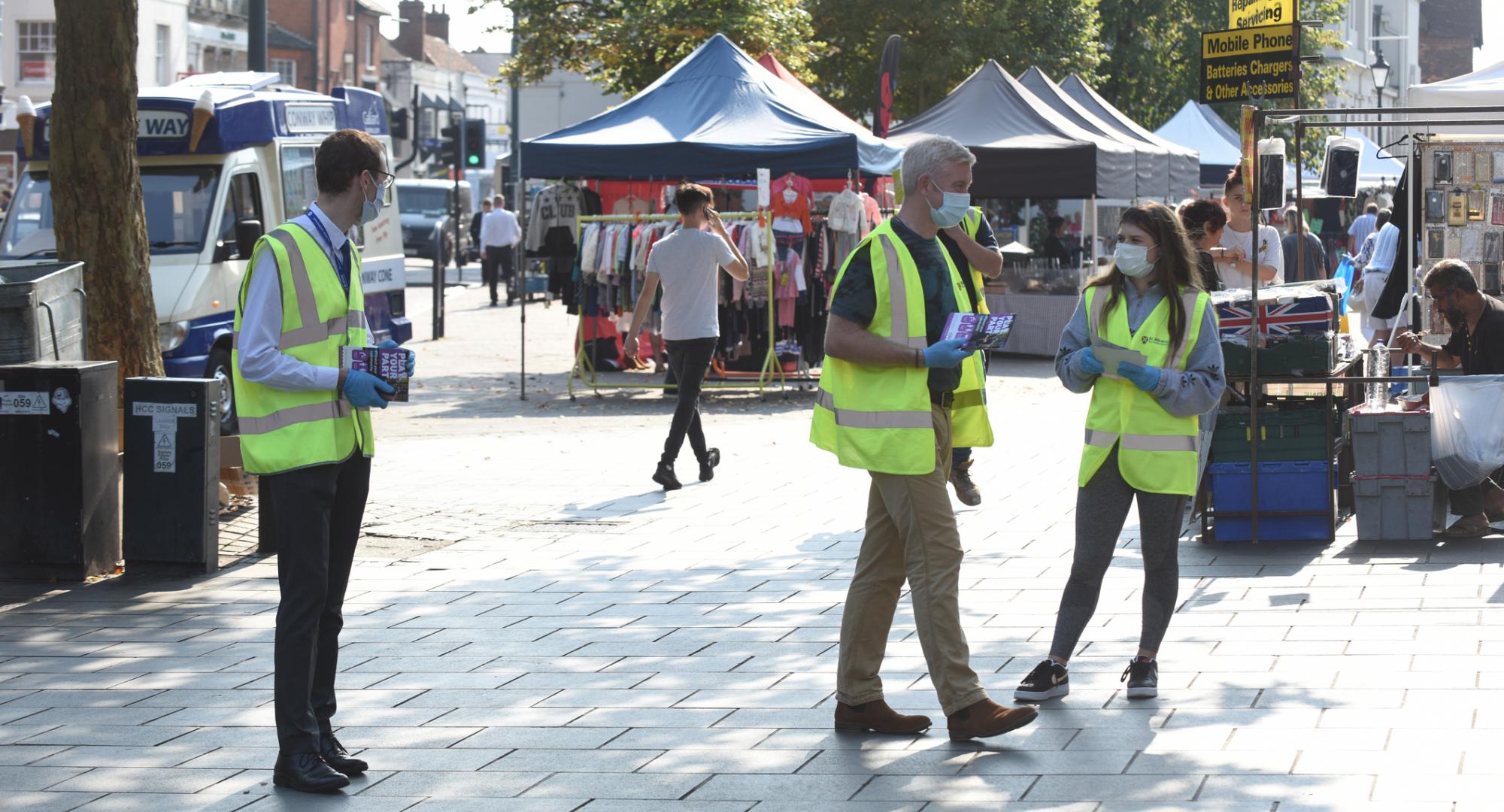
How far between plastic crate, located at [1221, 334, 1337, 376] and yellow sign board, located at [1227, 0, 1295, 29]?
2.43 m

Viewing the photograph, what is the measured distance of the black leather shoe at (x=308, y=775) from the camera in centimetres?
493

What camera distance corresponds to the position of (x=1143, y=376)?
571 centimetres

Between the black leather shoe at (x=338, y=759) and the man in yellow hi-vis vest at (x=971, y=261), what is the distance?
10.3 feet

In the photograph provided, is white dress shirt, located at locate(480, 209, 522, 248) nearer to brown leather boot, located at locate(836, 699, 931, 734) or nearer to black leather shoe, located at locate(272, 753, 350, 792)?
brown leather boot, located at locate(836, 699, 931, 734)

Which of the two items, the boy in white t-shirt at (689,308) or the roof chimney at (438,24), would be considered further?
the roof chimney at (438,24)

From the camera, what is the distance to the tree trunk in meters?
9.83

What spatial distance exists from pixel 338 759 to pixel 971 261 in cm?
411

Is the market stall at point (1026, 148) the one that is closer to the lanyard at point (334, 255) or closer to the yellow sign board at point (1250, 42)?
the yellow sign board at point (1250, 42)

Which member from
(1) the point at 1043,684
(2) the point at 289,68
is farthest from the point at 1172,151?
(2) the point at 289,68

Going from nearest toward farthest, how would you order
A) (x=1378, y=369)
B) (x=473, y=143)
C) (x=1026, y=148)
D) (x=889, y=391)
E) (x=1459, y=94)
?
(x=889, y=391) → (x=1378, y=369) → (x=1459, y=94) → (x=1026, y=148) → (x=473, y=143)

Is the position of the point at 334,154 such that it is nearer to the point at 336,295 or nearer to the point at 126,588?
the point at 336,295

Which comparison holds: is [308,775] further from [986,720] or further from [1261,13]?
[1261,13]

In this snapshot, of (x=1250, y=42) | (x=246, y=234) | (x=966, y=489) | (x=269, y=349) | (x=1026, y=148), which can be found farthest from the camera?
(x=1026, y=148)

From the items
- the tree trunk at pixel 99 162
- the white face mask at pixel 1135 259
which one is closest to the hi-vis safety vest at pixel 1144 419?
the white face mask at pixel 1135 259
